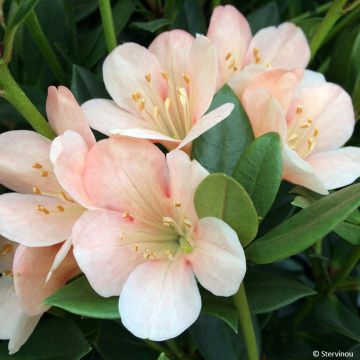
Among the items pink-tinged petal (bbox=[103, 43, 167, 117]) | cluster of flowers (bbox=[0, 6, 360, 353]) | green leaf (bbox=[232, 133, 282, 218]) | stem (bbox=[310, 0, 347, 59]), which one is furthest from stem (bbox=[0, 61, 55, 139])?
stem (bbox=[310, 0, 347, 59])

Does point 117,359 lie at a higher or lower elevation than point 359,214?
lower

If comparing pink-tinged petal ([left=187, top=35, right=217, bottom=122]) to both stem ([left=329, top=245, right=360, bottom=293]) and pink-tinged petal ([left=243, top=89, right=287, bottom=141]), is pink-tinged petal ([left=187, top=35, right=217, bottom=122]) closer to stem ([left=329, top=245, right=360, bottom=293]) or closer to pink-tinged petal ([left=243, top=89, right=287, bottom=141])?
pink-tinged petal ([left=243, top=89, right=287, bottom=141])

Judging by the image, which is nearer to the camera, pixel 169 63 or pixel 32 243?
pixel 32 243

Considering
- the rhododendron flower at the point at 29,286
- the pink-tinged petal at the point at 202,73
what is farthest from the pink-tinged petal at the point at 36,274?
the pink-tinged petal at the point at 202,73

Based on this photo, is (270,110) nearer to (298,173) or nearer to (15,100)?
(298,173)

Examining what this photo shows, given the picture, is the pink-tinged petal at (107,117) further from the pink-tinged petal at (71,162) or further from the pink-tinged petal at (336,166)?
the pink-tinged petal at (336,166)

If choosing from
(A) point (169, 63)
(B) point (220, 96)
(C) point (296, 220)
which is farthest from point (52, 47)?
(C) point (296, 220)
